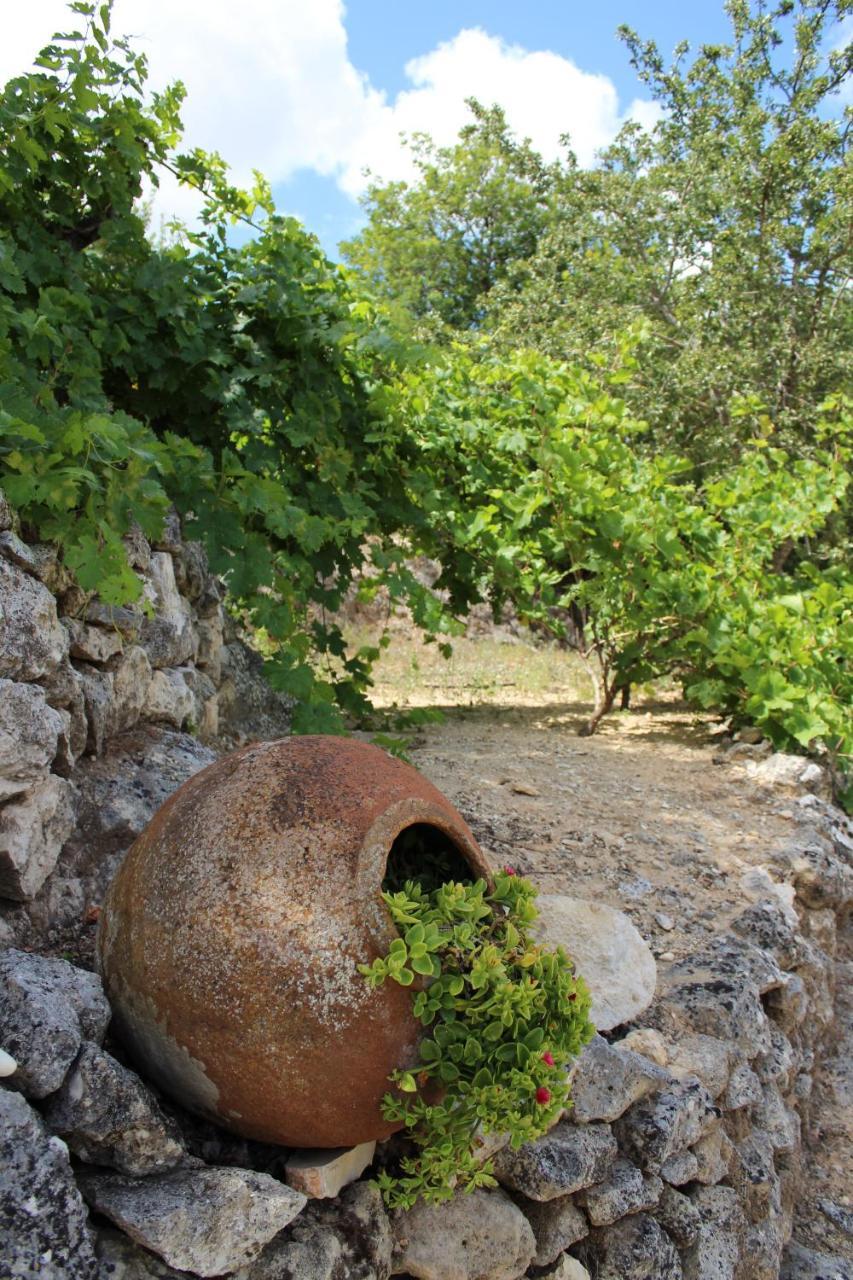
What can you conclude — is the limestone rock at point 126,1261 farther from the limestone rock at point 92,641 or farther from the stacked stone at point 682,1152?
the limestone rock at point 92,641

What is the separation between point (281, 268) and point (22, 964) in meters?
3.14

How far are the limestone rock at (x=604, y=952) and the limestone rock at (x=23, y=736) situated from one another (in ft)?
5.15

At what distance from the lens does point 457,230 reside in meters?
22.3

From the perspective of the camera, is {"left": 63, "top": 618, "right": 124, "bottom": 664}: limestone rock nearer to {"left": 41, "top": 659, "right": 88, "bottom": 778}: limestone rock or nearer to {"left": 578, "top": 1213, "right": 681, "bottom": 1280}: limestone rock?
{"left": 41, "top": 659, "right": 88, "bottom": 778}: limestone rock

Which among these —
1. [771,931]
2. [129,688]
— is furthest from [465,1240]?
[771,931]

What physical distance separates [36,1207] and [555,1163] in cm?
125

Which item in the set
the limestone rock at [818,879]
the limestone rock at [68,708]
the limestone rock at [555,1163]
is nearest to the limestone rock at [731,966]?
the limestone rock at [818,879]

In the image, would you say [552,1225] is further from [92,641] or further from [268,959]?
[92,641]

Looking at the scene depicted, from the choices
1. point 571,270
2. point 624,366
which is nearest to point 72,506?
point 624,366

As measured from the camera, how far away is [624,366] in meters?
6.12

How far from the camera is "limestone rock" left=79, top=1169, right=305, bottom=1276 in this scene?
1.64 metres

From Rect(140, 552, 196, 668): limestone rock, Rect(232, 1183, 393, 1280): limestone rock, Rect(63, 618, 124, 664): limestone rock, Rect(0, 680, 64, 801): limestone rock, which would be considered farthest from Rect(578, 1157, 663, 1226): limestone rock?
Rect(140, 552, 196, 668): limestone rock

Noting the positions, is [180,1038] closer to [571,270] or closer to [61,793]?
[61,793]

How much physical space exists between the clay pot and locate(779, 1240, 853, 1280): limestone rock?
181cm
